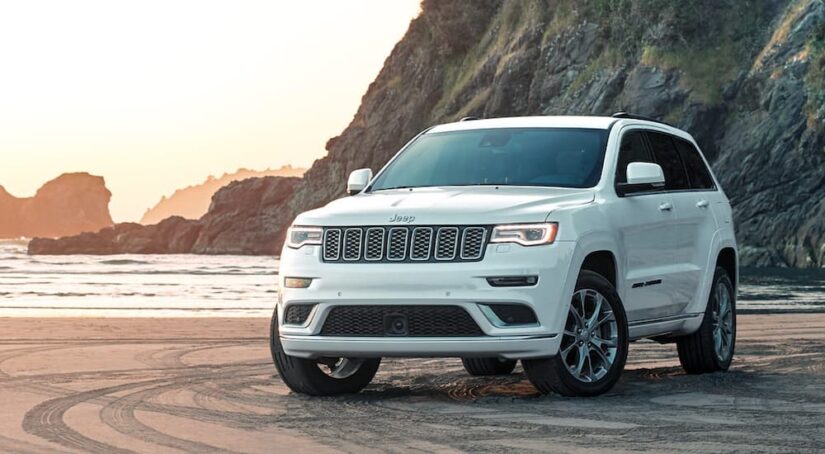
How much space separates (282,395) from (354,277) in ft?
4.45

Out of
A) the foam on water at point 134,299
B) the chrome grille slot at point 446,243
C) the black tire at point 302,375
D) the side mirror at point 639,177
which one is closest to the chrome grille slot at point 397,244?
the chrome grille slot at point 446,243

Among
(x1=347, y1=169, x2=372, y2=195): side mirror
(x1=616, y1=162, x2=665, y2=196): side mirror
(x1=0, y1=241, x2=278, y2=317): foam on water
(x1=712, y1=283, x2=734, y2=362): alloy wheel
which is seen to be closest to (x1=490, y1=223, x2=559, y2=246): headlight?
(x1=616, y1=162, x2=665, y2=196): side mirror

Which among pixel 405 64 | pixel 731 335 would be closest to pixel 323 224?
pixel 731 335

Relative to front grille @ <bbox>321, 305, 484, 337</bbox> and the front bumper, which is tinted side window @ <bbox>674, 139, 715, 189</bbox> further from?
front grille @ <bbox>321, 305, 484, 337</bbox>

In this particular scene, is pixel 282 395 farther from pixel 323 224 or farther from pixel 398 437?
pixel 398 437

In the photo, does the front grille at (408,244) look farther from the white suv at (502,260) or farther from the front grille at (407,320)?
the front grille at (407,320)

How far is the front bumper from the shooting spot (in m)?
8.63

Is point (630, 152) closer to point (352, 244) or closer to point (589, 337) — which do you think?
point (589, 337)

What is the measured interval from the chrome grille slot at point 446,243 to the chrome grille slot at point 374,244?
0.38 m

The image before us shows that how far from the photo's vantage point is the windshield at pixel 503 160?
390 inches

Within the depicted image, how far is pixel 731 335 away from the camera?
11.6 m

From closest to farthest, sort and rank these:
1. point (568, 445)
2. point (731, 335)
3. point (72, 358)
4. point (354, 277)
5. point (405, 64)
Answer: point (568, 445), point (354, 277), point (731, 335), point (72, 358), point (405, 64)

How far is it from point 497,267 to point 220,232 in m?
149

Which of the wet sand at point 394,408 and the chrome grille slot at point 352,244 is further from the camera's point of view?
the chrome grille slot at point 352,244
